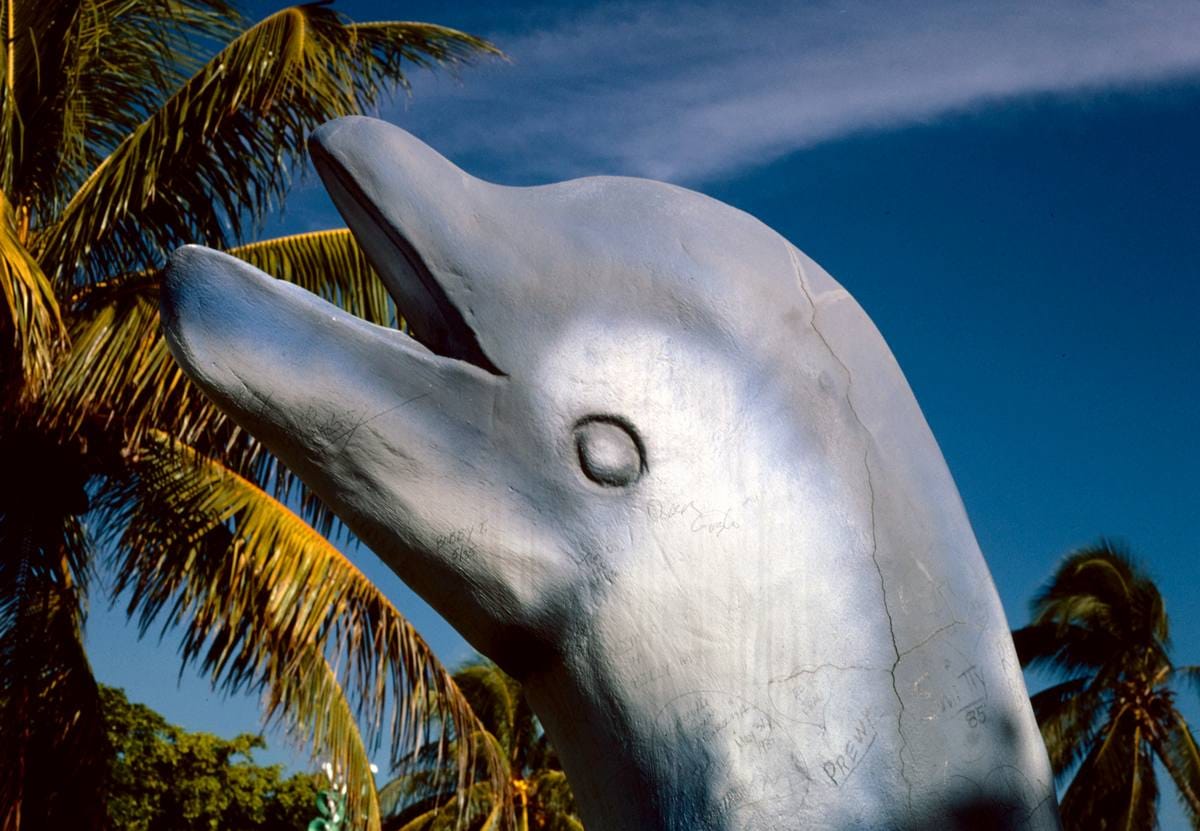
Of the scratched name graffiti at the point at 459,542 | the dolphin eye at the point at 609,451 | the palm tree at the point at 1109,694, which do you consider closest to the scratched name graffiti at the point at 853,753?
the dolphin eye at the point at 609,451

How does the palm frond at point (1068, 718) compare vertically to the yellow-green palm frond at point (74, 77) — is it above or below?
above

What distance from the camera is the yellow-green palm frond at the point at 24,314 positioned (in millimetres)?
9766

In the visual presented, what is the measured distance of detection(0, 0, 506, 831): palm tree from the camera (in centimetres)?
1084

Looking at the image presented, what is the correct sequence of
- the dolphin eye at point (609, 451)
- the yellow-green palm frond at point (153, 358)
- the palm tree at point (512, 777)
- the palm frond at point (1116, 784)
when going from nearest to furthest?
the dolphin eye at point (609, 451)
the yellow-green palm frond at point (153, 358)
the palm frond at point (1116, 784)
the palm tree at point (512, 777)

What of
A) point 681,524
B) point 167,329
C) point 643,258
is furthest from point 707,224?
point 167,329

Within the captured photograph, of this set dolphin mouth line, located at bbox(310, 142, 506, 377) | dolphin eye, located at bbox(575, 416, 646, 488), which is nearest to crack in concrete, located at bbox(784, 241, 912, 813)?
dolphin eye, located at bbox(575, 416, 646, 488)

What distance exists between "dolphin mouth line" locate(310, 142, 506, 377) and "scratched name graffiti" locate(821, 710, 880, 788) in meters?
0.72

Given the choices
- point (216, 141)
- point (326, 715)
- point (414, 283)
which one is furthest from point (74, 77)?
point (414, 283)

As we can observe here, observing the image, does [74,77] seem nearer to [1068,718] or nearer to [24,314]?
[24,314]

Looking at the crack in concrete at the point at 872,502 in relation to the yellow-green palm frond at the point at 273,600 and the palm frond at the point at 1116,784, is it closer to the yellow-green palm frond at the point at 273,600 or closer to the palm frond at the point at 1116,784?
the yellow-green palm frond at the point at 273,600

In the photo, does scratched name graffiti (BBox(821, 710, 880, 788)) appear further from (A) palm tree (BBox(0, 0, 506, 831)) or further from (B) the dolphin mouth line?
(A) palm tree (BBox(0, 0, 506, 831))

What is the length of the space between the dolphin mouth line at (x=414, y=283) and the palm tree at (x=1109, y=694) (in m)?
21.5

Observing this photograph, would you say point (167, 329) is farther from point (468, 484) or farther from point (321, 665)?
point (321, 665)

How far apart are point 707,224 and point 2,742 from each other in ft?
33.8
